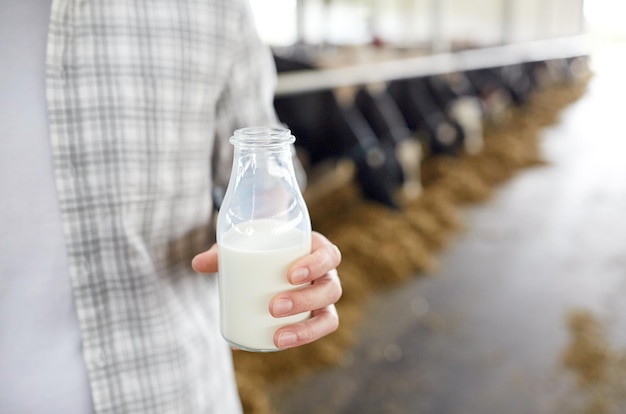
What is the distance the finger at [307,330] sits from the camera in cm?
66

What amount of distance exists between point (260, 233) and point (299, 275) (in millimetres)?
67

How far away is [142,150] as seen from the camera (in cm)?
79

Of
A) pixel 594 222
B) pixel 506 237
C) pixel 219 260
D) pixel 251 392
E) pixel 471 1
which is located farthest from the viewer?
pixel 471 1

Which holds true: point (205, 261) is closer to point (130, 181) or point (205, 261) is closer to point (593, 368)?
point (130, 181)

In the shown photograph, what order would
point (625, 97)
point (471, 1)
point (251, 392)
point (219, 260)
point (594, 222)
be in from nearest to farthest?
point (219, 260), point (251, 392), point (594, 222), point (625, 97), point (471, 1)

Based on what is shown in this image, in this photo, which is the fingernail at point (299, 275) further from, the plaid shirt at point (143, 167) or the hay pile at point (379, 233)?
the hay pile at point (379, 233)

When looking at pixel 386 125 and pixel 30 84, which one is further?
pixel 386 125

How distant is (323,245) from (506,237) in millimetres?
2939

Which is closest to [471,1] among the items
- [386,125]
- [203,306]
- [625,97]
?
[625,97]

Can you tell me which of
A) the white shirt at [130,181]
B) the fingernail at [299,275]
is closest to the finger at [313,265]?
the fingernail at [299,275]

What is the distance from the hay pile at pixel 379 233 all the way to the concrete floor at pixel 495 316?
8 centimetres

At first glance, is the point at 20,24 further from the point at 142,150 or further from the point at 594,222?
the point at 594,222

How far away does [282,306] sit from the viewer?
648mm

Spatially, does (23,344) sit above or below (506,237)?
above
